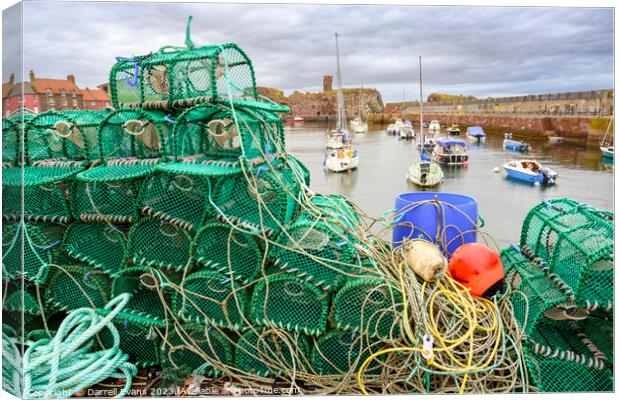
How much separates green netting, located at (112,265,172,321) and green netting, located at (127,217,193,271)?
74mm

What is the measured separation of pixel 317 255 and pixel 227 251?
59 centimetres

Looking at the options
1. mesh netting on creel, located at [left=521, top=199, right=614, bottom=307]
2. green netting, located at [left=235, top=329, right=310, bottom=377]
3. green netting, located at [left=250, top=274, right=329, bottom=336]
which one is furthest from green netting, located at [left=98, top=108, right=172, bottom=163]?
mesh netting on creel, located at [left=521, top=199, right=614, bottom=307]

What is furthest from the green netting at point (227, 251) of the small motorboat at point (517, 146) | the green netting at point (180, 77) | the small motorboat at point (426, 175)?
the small motorboat at point (517, 146)

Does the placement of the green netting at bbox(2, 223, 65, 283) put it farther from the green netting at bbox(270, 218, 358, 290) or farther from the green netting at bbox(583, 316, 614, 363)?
the green netting at bbox(583, 316, 614, 363)

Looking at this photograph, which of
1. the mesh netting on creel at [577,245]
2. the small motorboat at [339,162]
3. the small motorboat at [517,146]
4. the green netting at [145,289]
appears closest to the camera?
the mesh netting on creel at [577,245]

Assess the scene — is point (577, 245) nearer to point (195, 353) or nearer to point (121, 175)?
point (195, 353)

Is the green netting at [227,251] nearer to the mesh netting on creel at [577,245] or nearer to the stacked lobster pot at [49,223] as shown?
the stacked lobster pot at [49,223]

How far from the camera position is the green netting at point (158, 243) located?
3273 mm

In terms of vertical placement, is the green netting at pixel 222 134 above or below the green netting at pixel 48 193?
above

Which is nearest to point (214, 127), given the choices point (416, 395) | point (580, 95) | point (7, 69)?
point (7, 69)

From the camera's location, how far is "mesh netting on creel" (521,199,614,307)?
2.72 meters

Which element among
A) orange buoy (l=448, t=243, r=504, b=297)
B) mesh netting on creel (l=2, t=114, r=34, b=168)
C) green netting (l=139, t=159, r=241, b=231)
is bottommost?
orange buoy (l=448, t=243, r=504, b=297)

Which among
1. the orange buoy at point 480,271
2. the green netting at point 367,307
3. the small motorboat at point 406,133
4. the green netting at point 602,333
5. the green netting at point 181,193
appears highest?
the small motorboat at point 406,133

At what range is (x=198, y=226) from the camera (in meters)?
3.21
